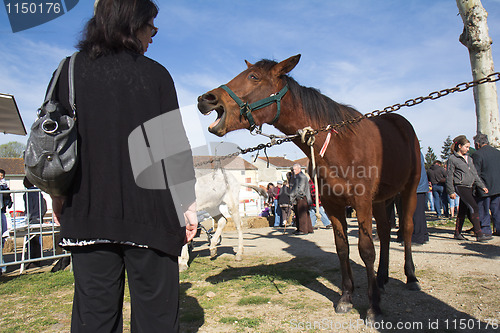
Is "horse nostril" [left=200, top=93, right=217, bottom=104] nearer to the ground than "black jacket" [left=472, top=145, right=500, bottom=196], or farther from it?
farther from it

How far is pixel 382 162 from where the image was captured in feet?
11.4

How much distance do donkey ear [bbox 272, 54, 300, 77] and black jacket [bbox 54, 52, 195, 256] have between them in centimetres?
183

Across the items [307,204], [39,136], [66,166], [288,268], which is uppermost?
[39,136]

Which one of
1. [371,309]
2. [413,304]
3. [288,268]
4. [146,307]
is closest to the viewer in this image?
[146,307]

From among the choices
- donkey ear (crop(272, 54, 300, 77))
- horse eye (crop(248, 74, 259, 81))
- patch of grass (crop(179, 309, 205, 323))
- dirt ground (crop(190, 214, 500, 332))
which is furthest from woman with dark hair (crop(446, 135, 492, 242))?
patch of grass (crop(179, 309, 205, 323))

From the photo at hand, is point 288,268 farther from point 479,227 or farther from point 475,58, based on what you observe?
point 475,58

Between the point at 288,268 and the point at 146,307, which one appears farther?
the point at 288,268

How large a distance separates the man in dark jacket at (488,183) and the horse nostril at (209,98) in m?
6.93

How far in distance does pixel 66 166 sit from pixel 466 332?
3.25m

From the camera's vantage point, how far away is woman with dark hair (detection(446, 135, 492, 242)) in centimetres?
672

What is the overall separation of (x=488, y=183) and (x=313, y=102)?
5.96 meters

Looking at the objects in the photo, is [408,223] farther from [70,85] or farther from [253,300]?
[70,85]

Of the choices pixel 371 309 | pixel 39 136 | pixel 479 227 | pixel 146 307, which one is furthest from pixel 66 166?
pixel 479 227

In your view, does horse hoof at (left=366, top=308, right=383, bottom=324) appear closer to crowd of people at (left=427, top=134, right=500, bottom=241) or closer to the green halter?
the green halter
